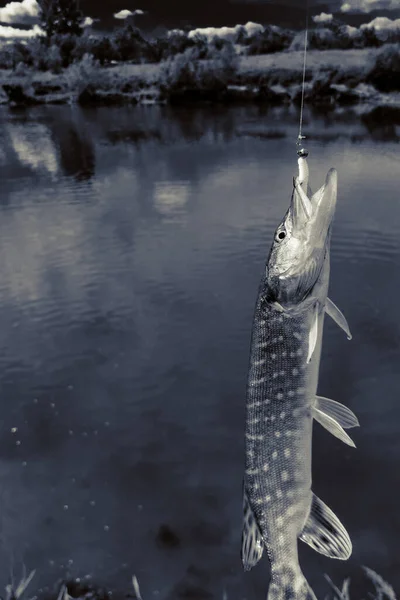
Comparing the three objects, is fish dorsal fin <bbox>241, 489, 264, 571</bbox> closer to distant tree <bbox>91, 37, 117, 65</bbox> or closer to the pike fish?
the pike fish

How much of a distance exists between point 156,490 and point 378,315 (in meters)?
11.8

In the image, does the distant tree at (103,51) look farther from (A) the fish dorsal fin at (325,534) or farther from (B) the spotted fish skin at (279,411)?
(A) the fish dorsal fin at (325,534)

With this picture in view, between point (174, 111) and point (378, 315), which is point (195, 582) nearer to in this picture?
point (378, 315)

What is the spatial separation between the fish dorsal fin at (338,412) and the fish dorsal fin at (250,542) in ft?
4.35

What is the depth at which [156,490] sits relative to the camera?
42.1 ft

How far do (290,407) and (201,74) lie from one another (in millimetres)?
102662

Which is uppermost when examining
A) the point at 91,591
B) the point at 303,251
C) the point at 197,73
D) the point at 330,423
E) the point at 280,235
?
the point at 197,73

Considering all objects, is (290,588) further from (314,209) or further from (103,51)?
(103,51)

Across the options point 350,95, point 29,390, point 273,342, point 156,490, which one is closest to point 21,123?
point 350,95

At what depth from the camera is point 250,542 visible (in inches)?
223

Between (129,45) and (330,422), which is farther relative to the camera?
(129,45)

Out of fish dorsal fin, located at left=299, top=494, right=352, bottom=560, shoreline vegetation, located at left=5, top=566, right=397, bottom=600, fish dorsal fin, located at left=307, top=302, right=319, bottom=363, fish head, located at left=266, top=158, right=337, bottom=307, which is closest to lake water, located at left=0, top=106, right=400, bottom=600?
shoreline vegetation, located at left=5, top=566, right=397, bottom=600

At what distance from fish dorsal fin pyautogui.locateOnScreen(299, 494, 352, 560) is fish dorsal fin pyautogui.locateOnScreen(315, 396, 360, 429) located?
961 mm

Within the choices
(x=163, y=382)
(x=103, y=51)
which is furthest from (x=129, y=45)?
(x=163, y=382)
